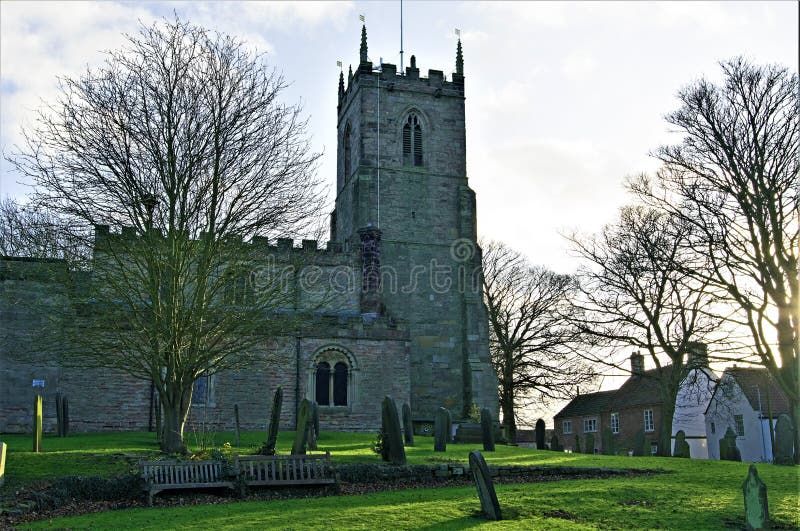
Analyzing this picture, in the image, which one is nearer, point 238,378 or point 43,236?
point 43,236

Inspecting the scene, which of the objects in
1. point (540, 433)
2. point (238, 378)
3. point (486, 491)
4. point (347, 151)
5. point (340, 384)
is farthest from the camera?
point (347, 151)

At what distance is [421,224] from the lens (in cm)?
3788

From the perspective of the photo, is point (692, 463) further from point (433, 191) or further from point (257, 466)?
point (433, 191)

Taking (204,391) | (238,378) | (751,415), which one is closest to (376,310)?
(238,378)

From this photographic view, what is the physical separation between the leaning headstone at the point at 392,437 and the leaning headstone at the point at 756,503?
8331 millimetres

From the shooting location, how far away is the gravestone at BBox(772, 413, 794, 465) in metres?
20.0

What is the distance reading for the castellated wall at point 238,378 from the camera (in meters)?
25.7

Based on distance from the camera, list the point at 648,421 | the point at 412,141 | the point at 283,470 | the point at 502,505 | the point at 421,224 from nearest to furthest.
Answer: the point at 502,505
the point at 283,470
the point at 421,224
the point at 412,141
the point at 648,421

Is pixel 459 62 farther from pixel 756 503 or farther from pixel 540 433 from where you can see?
pixel 756 503

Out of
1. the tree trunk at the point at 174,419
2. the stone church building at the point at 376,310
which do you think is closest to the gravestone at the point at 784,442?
the stone church building at the point at 376,310

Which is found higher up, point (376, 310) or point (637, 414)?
point (376, 310)

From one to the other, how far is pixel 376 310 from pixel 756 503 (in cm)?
2525

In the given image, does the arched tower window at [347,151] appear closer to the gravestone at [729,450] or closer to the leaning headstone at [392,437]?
the gravestone at [729,450]

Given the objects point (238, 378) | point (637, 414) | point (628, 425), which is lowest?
point (628, 425)
